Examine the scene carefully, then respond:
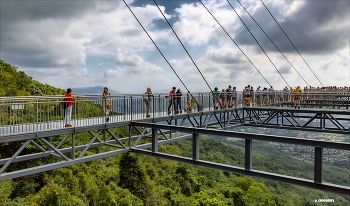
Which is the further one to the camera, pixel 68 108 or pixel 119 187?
pixel 119 187

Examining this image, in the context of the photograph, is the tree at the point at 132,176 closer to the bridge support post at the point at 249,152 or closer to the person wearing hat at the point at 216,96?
the person wearing hat at the point at 216,96

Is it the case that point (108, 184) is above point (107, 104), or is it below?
below

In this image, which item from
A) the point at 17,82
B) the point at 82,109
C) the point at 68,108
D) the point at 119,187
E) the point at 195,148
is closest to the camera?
the point at 195,148

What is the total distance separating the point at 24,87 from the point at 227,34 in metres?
41.4

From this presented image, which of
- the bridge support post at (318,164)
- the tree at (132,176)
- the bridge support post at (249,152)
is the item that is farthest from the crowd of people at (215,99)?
the tree at (132,176)

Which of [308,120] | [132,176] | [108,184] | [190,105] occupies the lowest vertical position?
[108,184]

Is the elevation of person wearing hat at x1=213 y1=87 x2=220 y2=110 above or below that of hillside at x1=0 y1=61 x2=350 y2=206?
above

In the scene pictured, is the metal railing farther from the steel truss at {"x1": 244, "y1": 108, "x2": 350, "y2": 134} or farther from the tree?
the tree

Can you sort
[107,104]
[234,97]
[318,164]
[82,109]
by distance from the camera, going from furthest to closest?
[234,97], [107,104], [82,109], [318,164]

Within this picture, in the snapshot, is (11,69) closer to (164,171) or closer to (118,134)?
(118,134)

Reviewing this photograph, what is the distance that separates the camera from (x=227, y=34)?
29.8 meters

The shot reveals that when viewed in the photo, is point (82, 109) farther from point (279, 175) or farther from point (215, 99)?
point (215, 99)

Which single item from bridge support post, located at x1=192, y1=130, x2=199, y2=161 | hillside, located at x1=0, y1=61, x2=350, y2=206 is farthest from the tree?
bridge support post, located at x1=192, y1=130, x2=199, y2=161

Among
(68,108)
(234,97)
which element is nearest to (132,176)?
(234,97)
